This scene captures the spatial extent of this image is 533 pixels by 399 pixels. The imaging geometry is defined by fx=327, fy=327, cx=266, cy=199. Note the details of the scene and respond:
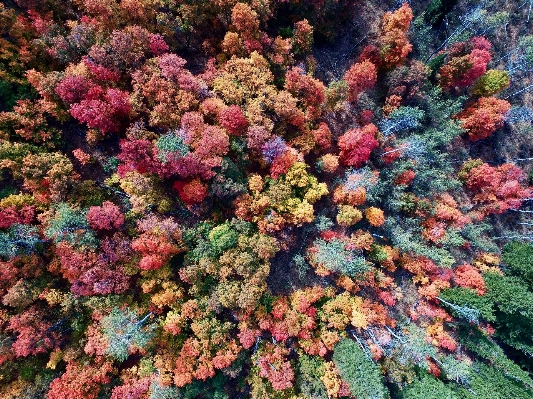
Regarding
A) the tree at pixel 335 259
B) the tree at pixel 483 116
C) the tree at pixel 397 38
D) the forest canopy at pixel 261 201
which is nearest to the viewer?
the forest canopy at pixel 261 201

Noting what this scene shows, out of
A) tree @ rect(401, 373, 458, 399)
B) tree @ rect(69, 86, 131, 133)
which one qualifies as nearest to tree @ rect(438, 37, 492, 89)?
tree @ rect(401, 373, 458, 399)

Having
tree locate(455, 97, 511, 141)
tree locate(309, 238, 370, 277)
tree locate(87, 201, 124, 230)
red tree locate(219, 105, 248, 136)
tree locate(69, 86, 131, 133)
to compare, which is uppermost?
tree locate(455, 97, 511, 141)

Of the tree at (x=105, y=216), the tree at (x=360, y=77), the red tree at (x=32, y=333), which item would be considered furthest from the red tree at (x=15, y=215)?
the tree at (x=360, y=77)

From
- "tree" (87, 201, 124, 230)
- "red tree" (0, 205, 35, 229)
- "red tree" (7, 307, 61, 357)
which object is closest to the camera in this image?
"red tree" (7, 307, 61, 357)

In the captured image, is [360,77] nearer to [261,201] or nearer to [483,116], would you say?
[483,116]

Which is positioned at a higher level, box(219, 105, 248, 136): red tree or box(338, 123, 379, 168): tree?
box(338, 123, 379, 168): tree

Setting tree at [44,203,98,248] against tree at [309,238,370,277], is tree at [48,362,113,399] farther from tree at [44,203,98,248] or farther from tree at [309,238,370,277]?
tree at [309,238,370,277]

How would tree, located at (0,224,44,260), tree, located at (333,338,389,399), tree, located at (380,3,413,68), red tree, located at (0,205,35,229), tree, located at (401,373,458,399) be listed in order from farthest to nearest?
1. tree, located at (380,3,413,68)
2. tree, located at (401,373,458,399)
3. tree, located at (333,338,389,399)
4. red tree, located at (0,205,35,229)
5. tree, located at (0,224,44,260)

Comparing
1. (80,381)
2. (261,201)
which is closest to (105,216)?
(261,201)

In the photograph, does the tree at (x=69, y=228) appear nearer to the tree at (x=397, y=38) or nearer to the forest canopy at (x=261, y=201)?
the forest canopy at (x=261, y=201)

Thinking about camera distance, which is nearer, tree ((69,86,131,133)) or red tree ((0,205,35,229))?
red tree ((0,205,35,229))

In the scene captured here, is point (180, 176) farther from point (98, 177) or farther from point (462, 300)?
point (462, 300)
